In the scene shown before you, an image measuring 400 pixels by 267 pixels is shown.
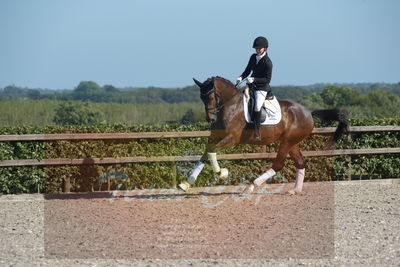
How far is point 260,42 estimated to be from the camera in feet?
35.7

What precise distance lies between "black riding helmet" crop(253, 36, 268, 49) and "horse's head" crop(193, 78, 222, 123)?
3.44 ft

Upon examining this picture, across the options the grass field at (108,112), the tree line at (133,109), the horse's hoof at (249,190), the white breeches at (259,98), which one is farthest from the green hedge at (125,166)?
the grass field at (108,112)

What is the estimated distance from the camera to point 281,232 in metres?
8.15

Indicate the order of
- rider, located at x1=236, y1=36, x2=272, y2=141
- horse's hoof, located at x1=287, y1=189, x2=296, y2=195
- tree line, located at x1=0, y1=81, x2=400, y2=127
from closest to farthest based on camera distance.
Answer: rider, located at x1=236, y1=36, x2=272, y2=141, horse's hoof, located at x1=287, y1=189, x2=296, y2=195, tree line, located at x1=0, y1=81, x2=400, y2=127

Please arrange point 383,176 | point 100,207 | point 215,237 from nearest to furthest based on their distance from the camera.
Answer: point 215,237, point 100,207, point 383,176

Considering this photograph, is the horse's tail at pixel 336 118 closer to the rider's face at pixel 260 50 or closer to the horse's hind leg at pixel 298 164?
the horse's hind leg at pixel 298 164

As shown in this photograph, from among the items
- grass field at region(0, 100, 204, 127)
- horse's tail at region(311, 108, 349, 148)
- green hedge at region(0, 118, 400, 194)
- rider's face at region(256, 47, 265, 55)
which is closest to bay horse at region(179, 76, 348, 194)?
horse's tail at region(311, 108, 349, 148)

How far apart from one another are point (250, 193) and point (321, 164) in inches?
113

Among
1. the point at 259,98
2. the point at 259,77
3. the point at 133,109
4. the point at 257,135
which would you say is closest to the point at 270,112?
the point at 259,98

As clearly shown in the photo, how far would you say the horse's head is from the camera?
10539 mm

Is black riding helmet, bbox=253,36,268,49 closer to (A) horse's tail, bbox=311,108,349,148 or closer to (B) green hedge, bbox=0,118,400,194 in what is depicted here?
(A) horse's tail, bbox=311,108,349,148

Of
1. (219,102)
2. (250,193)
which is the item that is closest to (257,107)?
(219,102)

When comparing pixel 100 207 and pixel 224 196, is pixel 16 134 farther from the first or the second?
pixel 224 196

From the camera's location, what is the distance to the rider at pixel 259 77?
35.6ft
